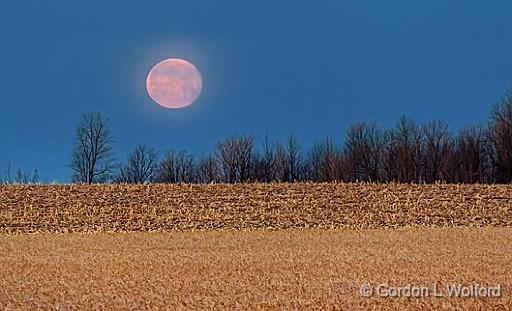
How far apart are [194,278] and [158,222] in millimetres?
18126

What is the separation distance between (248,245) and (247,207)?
43.8ft

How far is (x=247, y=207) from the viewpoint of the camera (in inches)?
1321

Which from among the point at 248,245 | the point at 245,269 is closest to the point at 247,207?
the point at 248,245

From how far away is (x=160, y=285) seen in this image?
11.4 metres

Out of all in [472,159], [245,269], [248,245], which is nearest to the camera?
[245,269]

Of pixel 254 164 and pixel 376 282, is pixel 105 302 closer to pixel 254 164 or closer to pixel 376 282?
pixel 376 282

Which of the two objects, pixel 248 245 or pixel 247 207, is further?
pixel 247 207

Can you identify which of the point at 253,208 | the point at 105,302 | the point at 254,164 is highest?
the point at 254,164

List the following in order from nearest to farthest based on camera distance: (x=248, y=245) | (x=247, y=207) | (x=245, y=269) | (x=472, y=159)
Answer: (x=245, y=269) → (x=248, y=245) → (x=247, y=207) → (x=472, y=159)

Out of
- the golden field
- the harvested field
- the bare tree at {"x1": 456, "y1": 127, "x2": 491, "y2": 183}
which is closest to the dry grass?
the golden field

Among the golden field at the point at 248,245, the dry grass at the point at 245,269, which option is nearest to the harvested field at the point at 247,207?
the golden field at the point at 248,245

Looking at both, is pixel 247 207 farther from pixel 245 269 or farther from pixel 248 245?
pixel 245 269

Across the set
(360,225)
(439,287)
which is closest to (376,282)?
(439,287)

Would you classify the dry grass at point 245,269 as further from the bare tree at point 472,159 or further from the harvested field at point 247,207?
the bare tree at point 472,159
